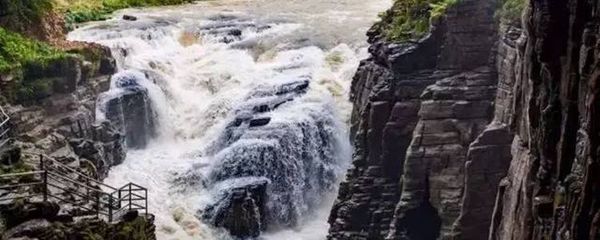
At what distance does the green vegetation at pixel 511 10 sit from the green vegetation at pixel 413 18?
Result: 2.21m

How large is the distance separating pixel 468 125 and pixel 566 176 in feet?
34.8

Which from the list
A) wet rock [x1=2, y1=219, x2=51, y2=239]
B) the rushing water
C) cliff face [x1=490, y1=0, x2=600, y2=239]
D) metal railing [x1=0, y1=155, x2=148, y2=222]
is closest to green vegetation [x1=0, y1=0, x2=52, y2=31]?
the rushing water

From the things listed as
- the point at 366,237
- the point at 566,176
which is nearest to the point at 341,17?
the point at 366,237

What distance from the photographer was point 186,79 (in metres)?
42.3

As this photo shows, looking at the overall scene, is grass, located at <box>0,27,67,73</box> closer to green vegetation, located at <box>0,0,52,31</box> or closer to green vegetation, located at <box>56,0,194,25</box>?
green vegetation, located at <box>0,0,52,31</box>

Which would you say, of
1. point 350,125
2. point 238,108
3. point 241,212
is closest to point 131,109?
point 238,108

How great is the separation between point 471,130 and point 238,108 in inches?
486

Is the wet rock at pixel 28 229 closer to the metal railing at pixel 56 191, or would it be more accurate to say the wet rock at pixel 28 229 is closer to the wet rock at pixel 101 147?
the metal railing at pixel 56 191

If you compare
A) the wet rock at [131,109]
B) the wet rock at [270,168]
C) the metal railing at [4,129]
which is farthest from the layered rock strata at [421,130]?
the metal railing at [4,129]

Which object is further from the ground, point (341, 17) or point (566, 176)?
point (341, 17)

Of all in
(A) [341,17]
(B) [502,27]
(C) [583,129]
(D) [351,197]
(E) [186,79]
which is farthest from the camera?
(A) [341,17]

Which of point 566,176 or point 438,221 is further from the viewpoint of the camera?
point 438,221

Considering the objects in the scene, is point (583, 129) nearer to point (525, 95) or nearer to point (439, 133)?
point (525, 95)

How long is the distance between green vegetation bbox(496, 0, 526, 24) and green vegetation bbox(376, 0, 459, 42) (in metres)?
2.21
